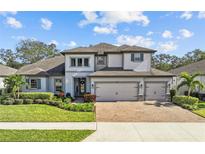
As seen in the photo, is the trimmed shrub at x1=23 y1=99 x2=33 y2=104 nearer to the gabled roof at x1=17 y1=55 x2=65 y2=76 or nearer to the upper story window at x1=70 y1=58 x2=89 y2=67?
the gabled roof at x1=17 y1=55 x2=65 y2=76

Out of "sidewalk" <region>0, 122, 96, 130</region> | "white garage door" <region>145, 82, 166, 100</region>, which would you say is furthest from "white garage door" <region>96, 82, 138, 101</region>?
"sidewalk" <region>0, 122, 96, 130</region>

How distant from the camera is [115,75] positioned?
19.1 meters

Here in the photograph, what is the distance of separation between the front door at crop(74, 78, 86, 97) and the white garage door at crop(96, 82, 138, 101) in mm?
2827

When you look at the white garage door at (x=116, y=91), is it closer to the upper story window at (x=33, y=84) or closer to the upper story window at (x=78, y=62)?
the upper story window at (x=78, y=62)

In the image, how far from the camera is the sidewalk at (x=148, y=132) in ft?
25.7

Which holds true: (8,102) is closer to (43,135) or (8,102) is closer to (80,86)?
(80,86)

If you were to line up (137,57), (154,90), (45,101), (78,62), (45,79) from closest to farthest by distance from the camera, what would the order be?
1. (45,101)
2. (154,90)
3. (137,57)
4. (78,62)
5. (45,79)

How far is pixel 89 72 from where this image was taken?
823 inches

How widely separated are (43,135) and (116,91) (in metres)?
12.1

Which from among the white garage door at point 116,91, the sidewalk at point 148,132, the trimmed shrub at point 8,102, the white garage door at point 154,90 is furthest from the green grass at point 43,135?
the white garage door at point 154,90

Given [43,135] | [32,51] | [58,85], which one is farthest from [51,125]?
[32,51]
